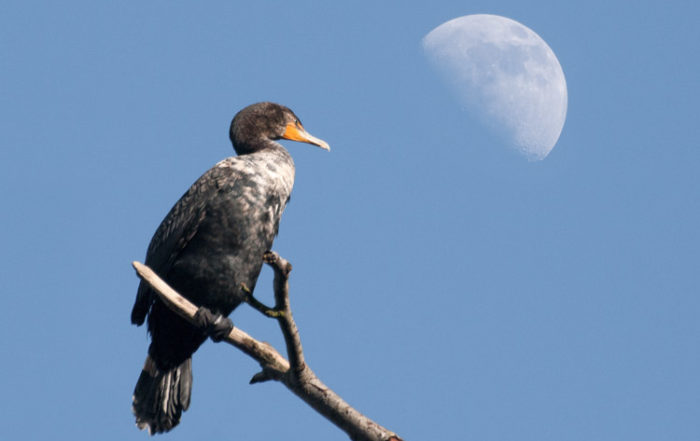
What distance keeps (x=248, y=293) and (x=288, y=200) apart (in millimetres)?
1605

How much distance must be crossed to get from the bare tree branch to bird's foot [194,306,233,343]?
107 mm

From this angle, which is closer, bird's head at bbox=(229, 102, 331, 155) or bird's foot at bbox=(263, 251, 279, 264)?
bird's foot at bbox=(263, 251, 279, 264)

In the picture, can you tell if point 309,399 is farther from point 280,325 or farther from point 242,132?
point 242,132

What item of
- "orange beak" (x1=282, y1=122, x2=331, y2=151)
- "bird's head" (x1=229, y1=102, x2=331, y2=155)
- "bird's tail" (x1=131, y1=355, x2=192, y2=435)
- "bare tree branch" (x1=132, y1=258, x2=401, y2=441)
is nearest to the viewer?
"bare tree branch" (x1=132, y1=258, x2=401, y2=441)

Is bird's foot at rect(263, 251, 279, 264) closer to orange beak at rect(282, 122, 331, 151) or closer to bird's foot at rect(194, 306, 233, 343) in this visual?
bird's foot at rect(194, 306, 233, 343)

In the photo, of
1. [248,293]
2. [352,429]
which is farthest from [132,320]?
[352,429]

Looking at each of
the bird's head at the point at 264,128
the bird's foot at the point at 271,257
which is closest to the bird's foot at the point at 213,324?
the bird's foot at the point at 271,257

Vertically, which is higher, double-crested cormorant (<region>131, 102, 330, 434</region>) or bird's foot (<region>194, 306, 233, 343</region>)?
double-crested cormorant (<region>131, 102, 330, 434</region>)

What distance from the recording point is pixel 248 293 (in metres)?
4.66

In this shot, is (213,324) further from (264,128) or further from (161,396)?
(264,128)

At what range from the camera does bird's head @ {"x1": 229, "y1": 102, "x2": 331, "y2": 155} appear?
6605 mm

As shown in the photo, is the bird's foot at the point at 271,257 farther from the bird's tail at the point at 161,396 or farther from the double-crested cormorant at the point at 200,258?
the bird's tail at the point at 161,396

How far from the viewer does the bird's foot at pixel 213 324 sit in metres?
5.15

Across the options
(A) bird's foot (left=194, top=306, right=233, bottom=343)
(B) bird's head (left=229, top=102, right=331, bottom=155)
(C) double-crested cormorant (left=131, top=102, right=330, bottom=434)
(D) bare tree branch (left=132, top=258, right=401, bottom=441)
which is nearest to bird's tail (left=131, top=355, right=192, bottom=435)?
(C) double-crested cormorant (left=131, top=102, right=330, bottom=434)
